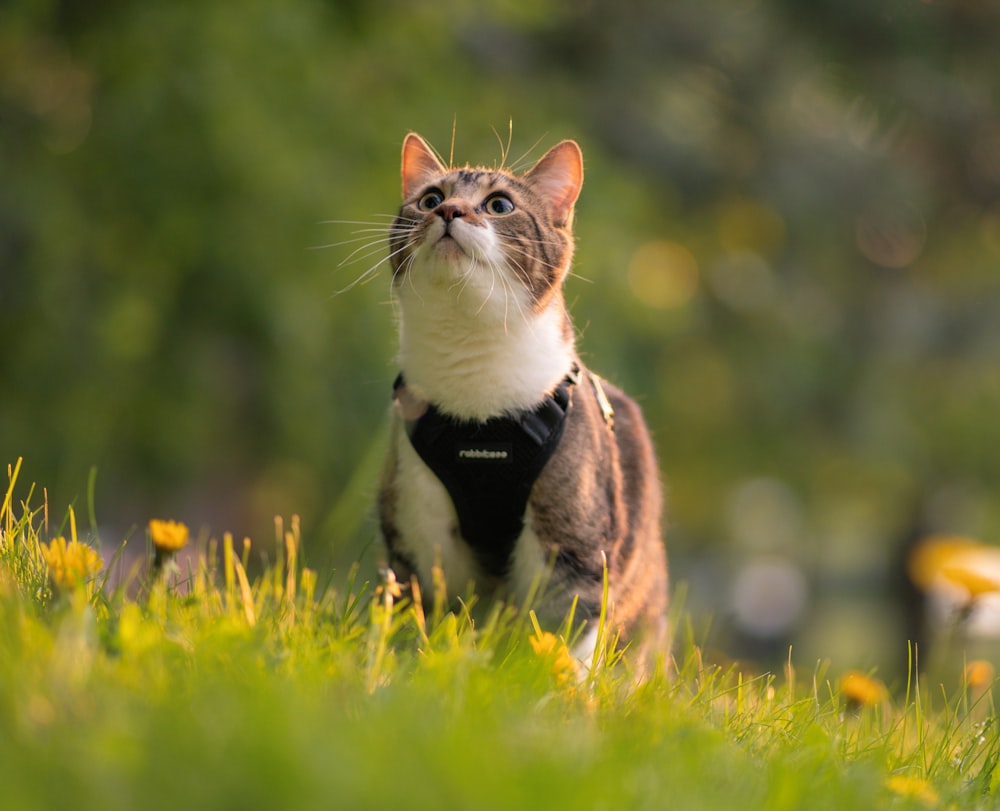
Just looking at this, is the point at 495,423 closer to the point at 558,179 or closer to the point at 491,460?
the point at 491,460

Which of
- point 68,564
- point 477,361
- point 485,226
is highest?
point 485,226

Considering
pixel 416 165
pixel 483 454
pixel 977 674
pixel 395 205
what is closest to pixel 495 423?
pixel 483 454

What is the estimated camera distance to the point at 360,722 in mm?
1627

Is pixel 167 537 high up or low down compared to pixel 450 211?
down

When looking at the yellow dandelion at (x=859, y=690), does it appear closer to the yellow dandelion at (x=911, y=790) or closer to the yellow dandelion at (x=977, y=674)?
the yellow dandelion at (x=977, y=674)

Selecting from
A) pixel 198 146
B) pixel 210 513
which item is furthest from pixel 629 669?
pixel 210 513

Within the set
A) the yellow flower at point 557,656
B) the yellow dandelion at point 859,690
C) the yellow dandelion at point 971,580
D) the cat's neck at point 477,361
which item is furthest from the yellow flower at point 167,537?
the yellow dandelion at point 971,580

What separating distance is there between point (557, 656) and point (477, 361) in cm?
99

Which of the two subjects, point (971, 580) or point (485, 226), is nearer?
point (485, 226)

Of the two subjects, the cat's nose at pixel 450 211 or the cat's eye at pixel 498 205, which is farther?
the cat's eye at pixel 498 205

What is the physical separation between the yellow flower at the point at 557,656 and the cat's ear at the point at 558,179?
1438mm

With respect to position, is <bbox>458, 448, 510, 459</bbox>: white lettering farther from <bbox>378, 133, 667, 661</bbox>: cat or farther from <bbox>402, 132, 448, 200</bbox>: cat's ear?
<bbox>402, 132, 448, 200</bbox>: cat's ear

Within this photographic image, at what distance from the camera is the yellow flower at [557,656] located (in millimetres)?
2192

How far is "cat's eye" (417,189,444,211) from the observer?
3.12 meters
